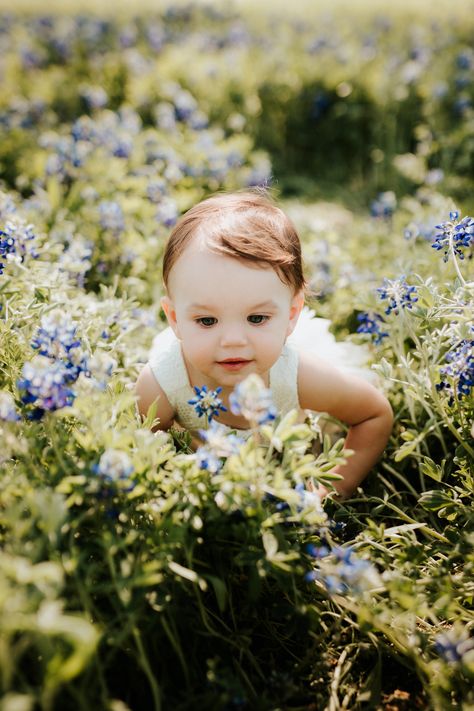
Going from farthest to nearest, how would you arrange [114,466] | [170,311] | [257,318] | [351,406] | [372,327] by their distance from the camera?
[372,327] < [351,406] < [170,311] < [257,318] < [114,466]

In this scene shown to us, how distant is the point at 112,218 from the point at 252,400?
7.45 feet

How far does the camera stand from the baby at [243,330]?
2.31m

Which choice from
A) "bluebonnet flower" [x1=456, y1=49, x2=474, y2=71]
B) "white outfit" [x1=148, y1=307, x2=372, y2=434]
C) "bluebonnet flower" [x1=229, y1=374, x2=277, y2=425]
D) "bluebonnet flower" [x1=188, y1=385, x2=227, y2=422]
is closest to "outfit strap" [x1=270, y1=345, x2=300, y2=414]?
"white outfit" [x1=148, y1=307, x2=372, y2=434]

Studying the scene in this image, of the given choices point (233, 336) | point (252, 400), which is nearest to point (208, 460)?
point (252, 400)

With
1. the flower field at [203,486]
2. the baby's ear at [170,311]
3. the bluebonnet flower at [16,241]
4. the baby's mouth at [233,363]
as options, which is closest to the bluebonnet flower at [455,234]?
the flower field at [203,486]

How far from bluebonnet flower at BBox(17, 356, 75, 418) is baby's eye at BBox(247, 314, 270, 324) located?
811 mm

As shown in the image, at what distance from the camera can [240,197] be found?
2.61 meters

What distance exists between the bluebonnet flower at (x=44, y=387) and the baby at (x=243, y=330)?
0.38 meters

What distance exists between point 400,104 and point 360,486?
4787mm

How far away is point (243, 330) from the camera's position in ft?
7.62

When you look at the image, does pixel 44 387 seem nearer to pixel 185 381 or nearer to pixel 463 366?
pixel 185 381

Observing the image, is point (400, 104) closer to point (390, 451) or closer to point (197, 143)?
point (197, 143)

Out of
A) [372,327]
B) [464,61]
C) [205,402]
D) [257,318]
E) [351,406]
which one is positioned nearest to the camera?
[205,402]

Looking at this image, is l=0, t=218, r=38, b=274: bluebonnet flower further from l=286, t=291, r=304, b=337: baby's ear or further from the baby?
l=286, t=291, r=304, b=337: baby's ear
